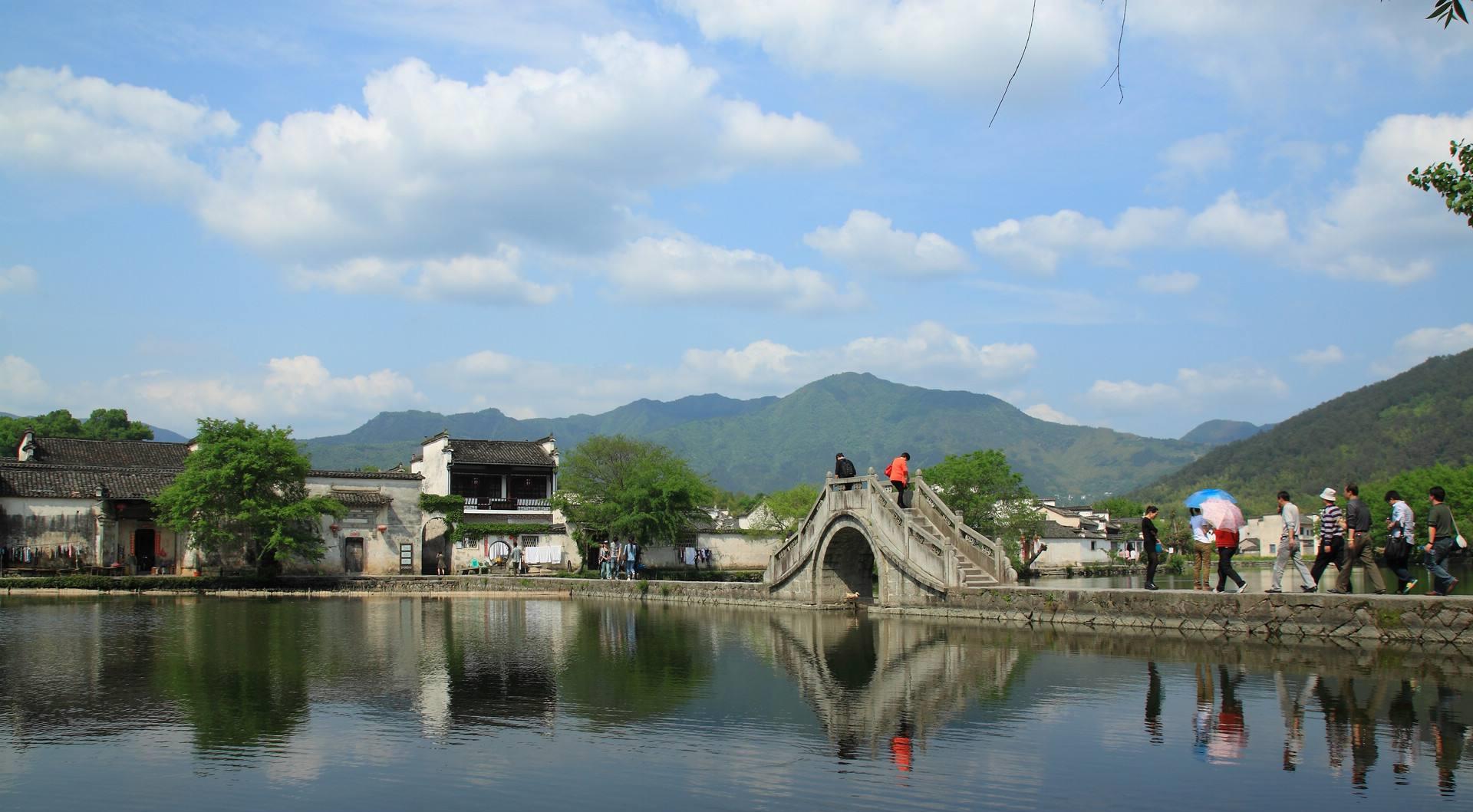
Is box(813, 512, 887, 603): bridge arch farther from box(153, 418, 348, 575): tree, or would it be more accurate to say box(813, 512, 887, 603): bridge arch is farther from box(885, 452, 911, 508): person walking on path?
box(153, 418, 348, 575): tree

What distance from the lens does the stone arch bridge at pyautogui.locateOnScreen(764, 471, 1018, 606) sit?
2511 cm

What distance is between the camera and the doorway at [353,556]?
156 feet

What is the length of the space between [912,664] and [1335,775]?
27.6 feet

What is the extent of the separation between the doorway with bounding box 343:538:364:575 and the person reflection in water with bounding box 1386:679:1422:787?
42.4 metres

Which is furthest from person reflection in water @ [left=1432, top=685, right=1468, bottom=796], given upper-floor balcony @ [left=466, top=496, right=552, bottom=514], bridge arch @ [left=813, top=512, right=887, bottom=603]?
upper-floor balcony @ [left=466, top=496, right=552, bottom=514]

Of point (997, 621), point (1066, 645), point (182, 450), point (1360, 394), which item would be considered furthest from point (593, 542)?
point (1360, 394)

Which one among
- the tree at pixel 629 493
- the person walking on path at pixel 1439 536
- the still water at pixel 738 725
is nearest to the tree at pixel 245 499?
the tree at pixel 629 493

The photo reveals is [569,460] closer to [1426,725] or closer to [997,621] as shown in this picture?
[997,621]

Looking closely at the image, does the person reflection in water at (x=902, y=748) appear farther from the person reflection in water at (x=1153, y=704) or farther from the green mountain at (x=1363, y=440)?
the green mountain at (x=1363, y=440)

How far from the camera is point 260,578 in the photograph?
40.5 meters

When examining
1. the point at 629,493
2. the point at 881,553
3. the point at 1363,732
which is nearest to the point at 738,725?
the point at 1363,732

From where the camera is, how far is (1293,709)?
12.0m

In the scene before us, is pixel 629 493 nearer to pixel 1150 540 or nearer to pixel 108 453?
pixel 108 453

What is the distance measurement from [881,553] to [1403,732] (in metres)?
16.4
